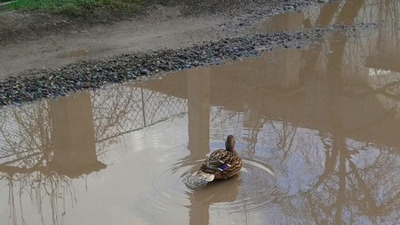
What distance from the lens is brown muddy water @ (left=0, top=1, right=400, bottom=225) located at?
629 cm

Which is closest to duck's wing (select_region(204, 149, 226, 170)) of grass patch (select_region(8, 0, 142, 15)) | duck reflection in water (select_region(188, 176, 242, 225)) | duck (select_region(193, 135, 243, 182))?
duck (select_region(193, 135, 243, 182))

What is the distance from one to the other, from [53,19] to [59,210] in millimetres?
6788

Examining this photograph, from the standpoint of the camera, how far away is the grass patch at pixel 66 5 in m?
12.8

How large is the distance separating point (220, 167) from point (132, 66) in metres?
4.08

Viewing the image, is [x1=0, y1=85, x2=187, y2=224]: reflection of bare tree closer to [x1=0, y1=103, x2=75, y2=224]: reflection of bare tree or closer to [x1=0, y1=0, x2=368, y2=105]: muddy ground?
[x1=0, y1=103, x2=75, y2=224]: reflection of bare tree

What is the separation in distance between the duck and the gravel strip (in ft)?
11.0

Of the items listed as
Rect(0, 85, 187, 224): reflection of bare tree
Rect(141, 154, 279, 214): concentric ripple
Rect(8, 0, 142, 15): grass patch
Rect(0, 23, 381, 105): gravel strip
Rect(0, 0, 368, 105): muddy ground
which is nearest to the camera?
Rect(141, 154, 279, 214): concentric ripple

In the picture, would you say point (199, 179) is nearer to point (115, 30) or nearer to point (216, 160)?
point (216, 160)

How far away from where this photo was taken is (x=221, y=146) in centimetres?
755

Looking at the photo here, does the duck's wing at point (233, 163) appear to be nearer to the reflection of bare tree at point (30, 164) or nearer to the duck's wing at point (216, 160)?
the duck's wing at point (216, 160)

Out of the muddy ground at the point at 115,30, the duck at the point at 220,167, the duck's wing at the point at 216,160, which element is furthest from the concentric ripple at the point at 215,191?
the muddy ground at the point at 115,30

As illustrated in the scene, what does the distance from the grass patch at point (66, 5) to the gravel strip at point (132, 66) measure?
2770mm

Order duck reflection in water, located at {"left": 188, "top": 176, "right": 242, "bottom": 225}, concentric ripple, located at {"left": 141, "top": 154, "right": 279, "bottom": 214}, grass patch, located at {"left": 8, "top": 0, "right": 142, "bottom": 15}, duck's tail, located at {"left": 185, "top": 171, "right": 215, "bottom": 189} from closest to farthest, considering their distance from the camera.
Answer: duck reflection in water, located at {"left": 188, "top": 176, "right": 242, "bottom": 225}
concentric ripple, located at {"left": 141, "top": 154, "right": 279, "bottom": 214}
duck's tail, located at {"left": 185, "top": 171, "right": 215, "bottom": 189}
grass patch, located at {"left": 8, "top": 0, "right": 142, "bottom": 15}

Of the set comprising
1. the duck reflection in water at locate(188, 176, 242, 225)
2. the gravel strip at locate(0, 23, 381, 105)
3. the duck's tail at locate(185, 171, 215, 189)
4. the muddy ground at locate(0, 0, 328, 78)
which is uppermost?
the muddy ground at locate(0, 0, 328, 78)
